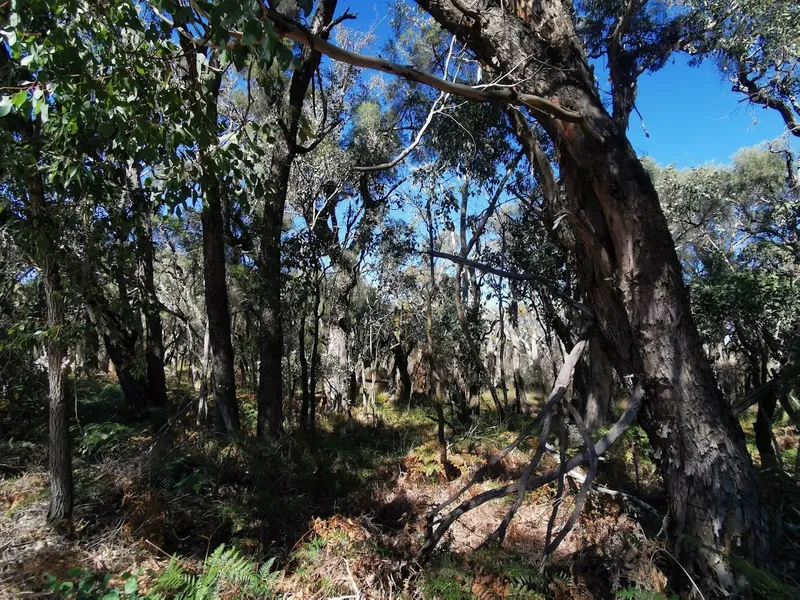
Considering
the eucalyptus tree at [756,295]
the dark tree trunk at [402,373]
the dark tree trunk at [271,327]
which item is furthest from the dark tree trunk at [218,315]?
the dark tree trunk at [402,373]

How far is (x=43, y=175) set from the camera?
382 cm

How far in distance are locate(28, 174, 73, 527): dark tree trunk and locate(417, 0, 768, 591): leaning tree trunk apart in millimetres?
3232

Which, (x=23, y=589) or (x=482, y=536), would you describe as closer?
(x=23, y=589)

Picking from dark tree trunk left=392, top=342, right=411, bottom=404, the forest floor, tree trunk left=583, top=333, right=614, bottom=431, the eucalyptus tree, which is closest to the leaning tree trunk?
the forest floor

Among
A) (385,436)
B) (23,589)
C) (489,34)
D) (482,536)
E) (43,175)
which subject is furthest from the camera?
(385,436)

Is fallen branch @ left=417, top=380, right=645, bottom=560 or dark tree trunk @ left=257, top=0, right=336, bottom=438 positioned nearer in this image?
fallen branch @ left=417, top=380, right=645, bottom=560

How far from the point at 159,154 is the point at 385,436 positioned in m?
7.21

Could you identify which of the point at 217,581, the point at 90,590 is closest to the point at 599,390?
the point at 217,581

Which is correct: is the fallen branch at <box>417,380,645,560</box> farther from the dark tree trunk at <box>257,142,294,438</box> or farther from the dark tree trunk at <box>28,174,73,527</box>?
the dark tree trunk at <box>257,142,294,438</box>

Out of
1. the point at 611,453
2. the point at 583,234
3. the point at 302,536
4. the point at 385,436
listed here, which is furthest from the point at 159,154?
the point at 385,436

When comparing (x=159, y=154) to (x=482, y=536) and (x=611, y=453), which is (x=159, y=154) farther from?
(x=611, y=453)

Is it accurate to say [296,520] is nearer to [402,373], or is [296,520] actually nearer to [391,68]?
[391,68]

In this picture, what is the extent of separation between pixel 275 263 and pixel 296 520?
362 centimetres

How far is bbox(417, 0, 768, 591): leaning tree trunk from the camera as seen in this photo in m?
2.64
